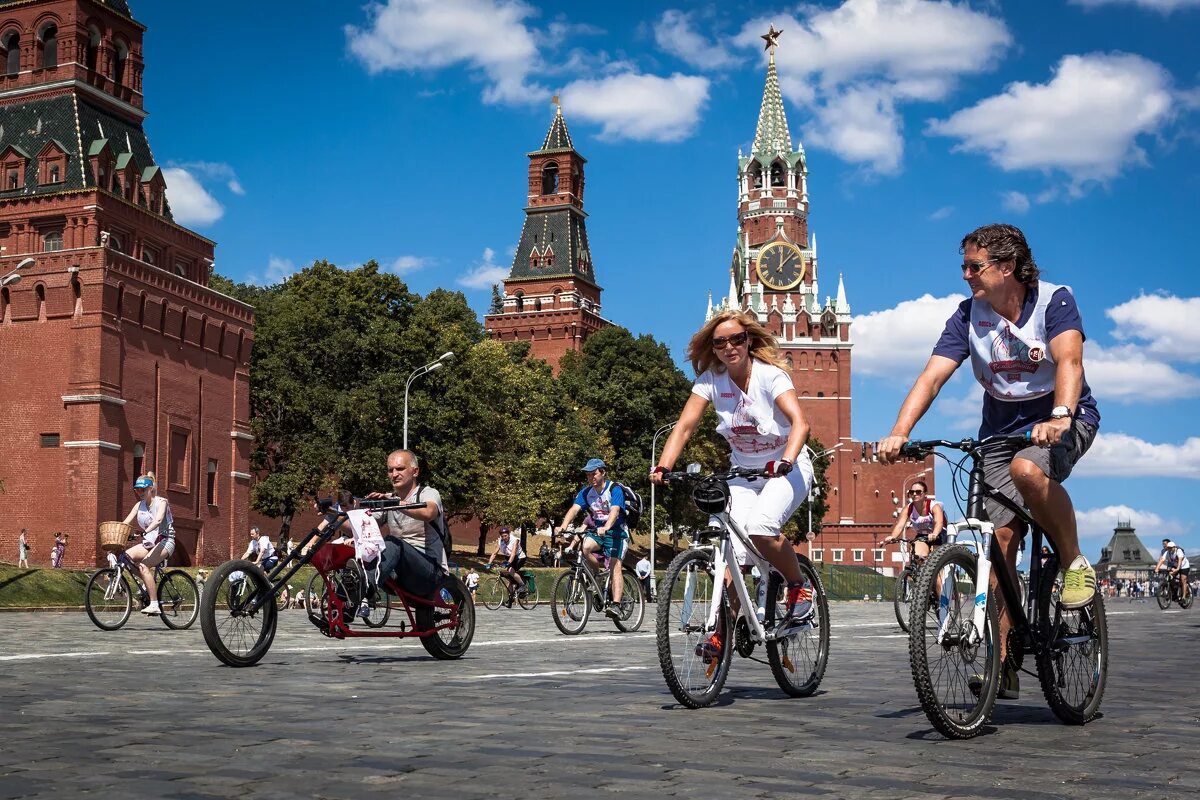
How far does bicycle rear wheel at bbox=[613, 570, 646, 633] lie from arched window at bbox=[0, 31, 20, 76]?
5556 centimetres

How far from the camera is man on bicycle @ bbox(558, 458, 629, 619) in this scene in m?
16.0

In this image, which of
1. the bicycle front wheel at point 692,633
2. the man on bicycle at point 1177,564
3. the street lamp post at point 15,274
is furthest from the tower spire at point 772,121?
the bicycle front wheel at point 692,633

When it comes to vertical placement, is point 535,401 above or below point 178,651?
above

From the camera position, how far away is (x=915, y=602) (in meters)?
5.85

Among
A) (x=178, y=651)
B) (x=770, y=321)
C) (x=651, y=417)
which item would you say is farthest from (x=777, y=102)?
(x=178, y=651)

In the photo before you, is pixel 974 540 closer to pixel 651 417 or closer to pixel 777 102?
pixel 651 417

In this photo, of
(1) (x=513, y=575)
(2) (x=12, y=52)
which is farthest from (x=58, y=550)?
(1) (x=513, y=575)

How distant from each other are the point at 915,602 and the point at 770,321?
129225mm

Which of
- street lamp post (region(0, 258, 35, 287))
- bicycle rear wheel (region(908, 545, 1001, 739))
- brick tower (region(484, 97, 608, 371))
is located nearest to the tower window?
street lamp post (region(0, 258, 35, 287))

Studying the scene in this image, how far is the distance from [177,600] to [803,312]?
399 feet

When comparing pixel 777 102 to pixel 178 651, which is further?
pixel 777 102

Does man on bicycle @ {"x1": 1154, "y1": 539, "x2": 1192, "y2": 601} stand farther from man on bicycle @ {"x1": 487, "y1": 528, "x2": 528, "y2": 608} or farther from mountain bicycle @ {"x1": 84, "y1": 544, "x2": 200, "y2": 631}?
mountain bicycle @ {"x1": 84, "y1": 544, "x2": 200, "y2": 631}

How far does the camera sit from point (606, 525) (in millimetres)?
16047

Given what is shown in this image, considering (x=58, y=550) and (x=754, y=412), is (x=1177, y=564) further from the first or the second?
(x=58, y=550)
